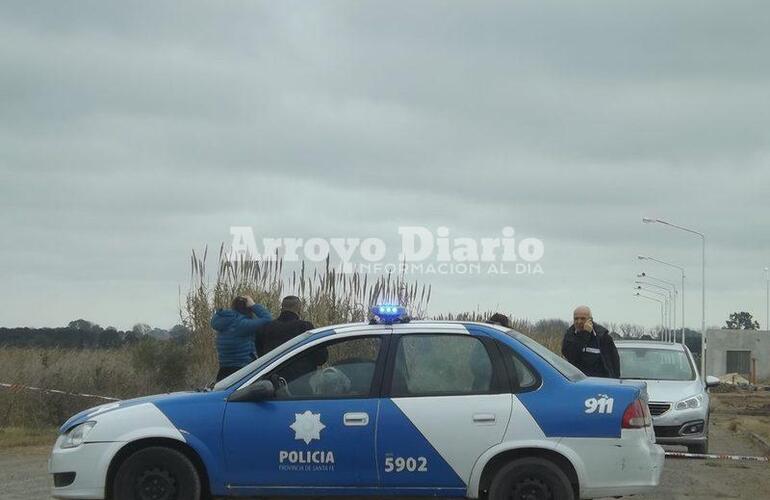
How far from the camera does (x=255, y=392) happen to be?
8539 mm

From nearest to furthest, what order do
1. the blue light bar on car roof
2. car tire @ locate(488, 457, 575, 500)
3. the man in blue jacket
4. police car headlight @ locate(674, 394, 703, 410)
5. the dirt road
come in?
car tire @ locate(488, 457, 575, 500), the blue light bar on car roof, the dirt road, the man in blue jacket, police car headlight @ locate(674, 394, 703, 410)

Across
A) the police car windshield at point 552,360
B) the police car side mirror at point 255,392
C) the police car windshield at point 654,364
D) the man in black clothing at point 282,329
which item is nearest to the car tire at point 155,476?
the police car side mirror at point 255,392

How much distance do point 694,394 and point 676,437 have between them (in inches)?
33.0

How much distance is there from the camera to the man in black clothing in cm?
1238

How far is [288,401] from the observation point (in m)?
8.61

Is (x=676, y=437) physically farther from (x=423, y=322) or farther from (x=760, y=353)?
(x=760, y=353)

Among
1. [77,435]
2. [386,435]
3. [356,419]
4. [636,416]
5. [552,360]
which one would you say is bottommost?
[77,435]

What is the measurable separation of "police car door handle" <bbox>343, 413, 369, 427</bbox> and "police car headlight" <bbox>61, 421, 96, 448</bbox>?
2000 mm

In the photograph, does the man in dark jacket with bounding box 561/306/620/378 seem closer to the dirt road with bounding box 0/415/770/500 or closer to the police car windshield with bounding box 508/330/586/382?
the dirt road with bounding box 0/415/770/500

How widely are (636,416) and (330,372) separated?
241cm

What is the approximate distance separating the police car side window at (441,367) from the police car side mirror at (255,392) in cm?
96

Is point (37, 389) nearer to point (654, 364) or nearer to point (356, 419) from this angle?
point (654, 364)

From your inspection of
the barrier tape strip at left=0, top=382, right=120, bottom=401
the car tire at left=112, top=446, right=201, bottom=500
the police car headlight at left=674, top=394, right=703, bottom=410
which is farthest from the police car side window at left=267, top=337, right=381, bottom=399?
the barrier tape strip at left=0, top=382, right=120, bottom=401

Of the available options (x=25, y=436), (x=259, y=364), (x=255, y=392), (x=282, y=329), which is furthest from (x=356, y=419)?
(x=25, y=436)
